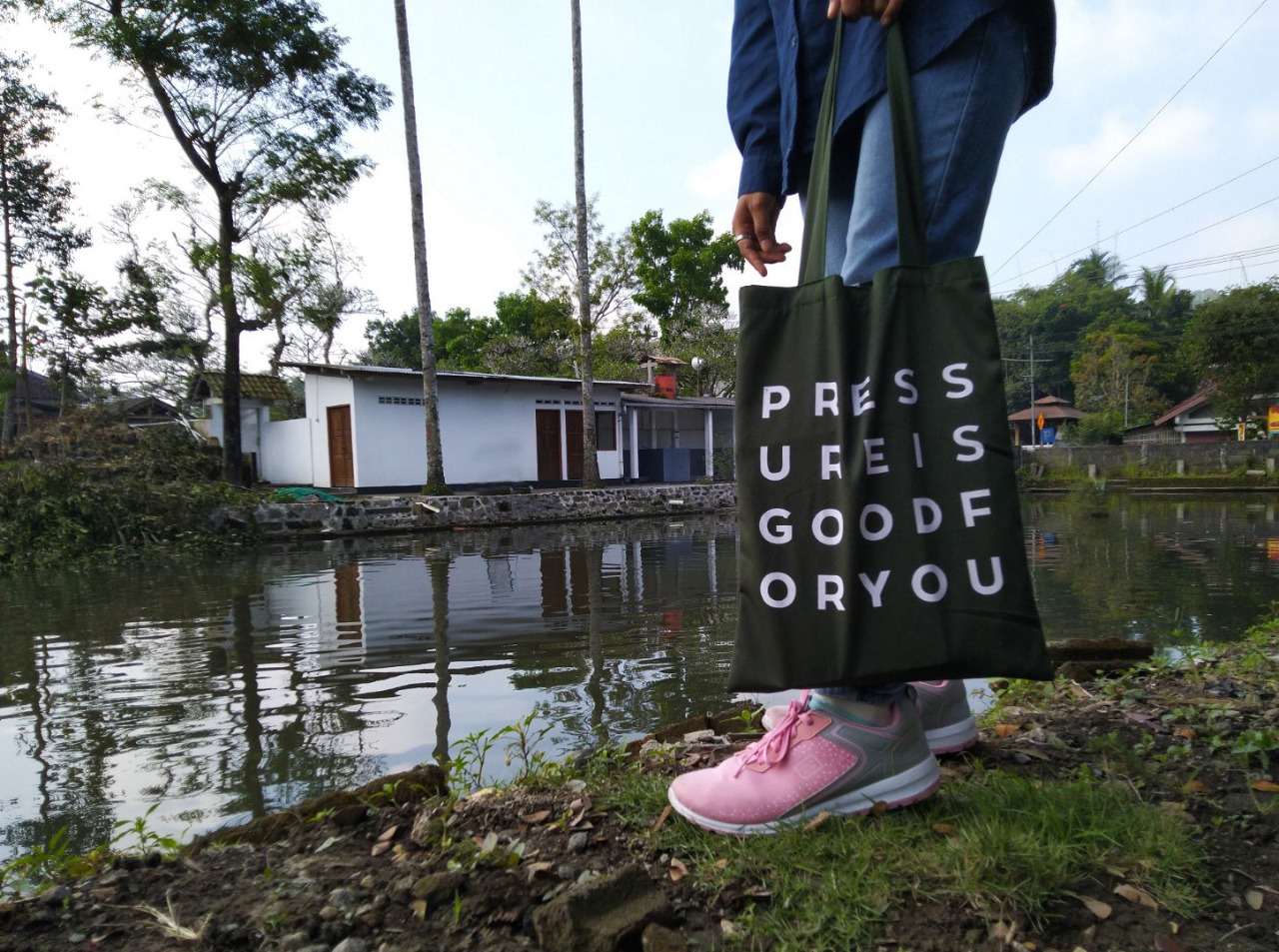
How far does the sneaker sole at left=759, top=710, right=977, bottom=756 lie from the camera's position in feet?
5.30

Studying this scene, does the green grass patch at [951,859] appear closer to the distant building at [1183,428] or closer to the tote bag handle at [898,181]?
the tote bag handle at [898,181]

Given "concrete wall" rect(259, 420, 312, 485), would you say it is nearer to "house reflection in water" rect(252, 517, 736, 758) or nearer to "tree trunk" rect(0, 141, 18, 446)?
"tree trunk" rect(0, 141, 18, 446)

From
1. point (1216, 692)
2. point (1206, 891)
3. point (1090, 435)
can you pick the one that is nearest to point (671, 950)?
point (1206, 891)

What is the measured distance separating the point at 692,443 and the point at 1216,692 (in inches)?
954

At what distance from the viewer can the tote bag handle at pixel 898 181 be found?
4.33ft

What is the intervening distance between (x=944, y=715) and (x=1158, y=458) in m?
31.4

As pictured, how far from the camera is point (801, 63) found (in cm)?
153

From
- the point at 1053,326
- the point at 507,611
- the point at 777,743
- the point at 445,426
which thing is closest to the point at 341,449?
the point at 445,426

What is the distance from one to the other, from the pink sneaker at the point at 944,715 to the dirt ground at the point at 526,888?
0.05m

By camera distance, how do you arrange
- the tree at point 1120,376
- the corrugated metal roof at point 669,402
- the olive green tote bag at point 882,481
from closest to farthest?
the olive green tote bag at point 882,481
the corrugated metal roof at point 669,402
the tree at point 1120,376

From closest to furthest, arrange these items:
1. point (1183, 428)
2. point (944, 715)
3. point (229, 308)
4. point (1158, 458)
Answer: point (944, 715) < point (229, 308) < point (1158, 458) < point (1183, 428)

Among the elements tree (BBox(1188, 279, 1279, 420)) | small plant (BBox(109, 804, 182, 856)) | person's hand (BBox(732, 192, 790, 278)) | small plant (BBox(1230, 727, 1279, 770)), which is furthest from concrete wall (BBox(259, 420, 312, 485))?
tree (BBox(1188, 279, 1279, 420))

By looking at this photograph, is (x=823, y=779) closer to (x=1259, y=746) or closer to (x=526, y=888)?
(x=526, y=888)

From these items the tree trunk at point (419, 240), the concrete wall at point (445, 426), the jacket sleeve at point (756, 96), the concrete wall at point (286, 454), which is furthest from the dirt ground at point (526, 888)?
the concrete wall at point (286, 454)
